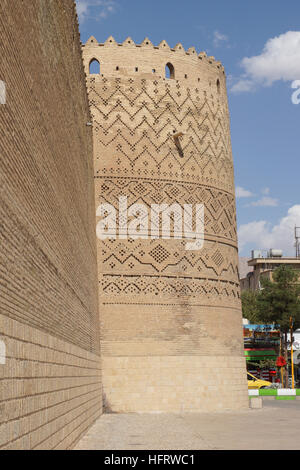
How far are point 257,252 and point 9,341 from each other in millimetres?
51303

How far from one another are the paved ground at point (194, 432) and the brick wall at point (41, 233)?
59 centimetres

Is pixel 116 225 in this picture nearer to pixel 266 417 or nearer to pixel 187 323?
pixel 187 323

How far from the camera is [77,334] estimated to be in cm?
926

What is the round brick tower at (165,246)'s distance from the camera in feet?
47.0

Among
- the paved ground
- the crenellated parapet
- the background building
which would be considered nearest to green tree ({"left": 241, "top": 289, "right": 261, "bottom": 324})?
the background building

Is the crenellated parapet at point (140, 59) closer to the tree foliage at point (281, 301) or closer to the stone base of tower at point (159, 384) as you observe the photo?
the stone base of tower at point (159, 384)

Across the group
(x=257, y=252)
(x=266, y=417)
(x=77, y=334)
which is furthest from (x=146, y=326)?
(x=257, y=252)

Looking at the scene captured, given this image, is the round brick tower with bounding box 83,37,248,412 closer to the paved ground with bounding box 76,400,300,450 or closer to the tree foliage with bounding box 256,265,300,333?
the paved ground with bounding box 76,400,300,450

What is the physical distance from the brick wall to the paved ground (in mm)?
588

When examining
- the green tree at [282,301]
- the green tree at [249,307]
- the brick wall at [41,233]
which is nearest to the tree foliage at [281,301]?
the green tree at [282,301]

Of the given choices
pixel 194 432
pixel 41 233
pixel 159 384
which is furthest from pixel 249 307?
pixel 41 233

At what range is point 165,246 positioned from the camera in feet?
49.2

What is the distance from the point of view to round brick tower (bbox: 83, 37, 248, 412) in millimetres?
14336

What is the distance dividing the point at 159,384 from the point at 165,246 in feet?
9.89
